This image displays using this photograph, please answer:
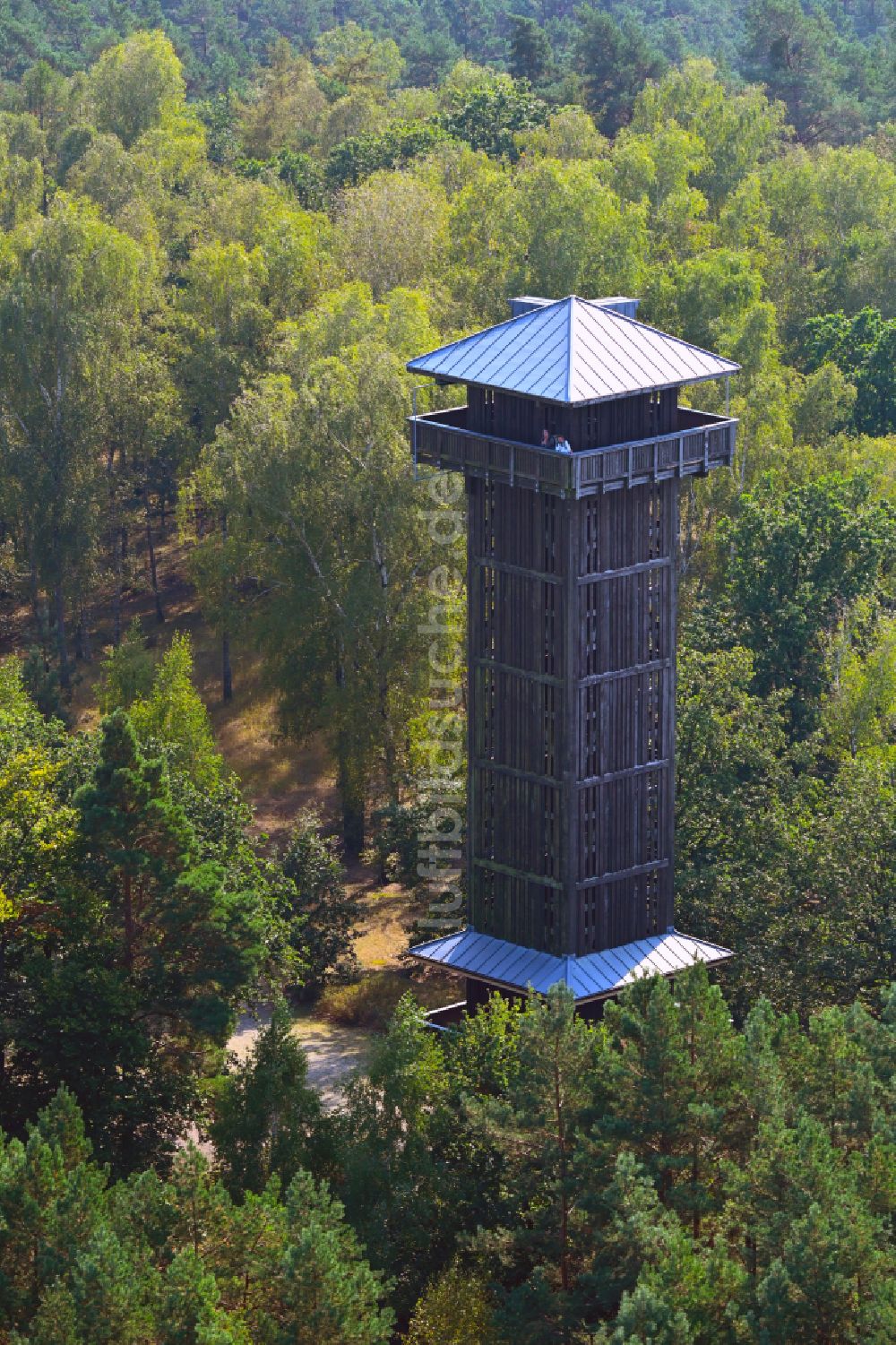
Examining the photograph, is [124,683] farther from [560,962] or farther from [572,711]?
[572,711]

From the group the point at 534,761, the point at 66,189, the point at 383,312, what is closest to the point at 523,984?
the point at 534,761

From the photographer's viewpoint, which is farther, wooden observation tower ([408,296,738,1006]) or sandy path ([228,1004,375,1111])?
sandy path ([228,1004,375,1111])

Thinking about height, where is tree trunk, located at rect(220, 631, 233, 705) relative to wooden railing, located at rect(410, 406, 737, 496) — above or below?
below

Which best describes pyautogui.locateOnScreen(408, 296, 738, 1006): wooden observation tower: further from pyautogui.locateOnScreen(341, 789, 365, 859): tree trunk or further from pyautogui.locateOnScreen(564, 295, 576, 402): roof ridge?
pyautogui.locateOnScreen(341, 789, 365, 859): tree trunk

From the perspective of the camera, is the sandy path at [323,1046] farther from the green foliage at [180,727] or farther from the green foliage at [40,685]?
the green foliage at [40,685]

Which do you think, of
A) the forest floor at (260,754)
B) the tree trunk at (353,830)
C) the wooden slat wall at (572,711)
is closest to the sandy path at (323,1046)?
the forest floor at (260,754)

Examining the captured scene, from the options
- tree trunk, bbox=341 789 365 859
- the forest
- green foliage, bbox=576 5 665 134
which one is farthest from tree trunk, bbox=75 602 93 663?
Result: green foliage, bbox=576 5 665 134

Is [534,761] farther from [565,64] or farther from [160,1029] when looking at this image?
[565,64]

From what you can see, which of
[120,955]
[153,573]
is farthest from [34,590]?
[120,955]
